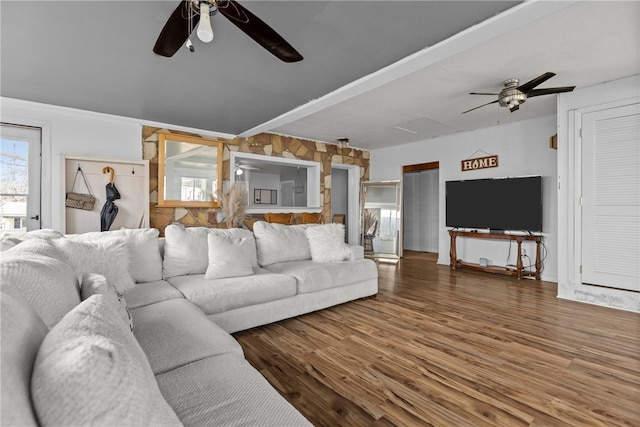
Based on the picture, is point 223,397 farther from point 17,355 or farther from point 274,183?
point 274,183

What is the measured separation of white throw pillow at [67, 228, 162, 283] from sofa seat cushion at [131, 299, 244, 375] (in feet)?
2.08

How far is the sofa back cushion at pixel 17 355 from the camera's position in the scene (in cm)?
45

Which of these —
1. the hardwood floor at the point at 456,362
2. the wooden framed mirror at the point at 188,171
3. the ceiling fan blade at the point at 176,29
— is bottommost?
the hardwood floor at the point at 456,362

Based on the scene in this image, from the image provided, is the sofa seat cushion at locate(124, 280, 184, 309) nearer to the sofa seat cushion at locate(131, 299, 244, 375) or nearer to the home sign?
the sofa seat cushion at locate(131, 299, 244, 375)

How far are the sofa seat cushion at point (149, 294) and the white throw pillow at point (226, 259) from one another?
361 mm

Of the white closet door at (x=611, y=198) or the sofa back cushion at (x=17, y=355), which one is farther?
the white closet door at (x=611, y=198)

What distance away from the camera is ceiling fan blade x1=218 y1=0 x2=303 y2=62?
64.2 inches

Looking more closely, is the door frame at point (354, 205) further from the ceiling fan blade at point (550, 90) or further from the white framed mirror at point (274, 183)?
the ceiling fan blade at point (550, 90)

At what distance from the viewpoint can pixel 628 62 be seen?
9.64 ft

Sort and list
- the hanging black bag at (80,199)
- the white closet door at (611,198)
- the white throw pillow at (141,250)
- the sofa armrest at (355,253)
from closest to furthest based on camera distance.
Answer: the white throw pillow at (141,250) < the white closet door at (611,198) < the sofa armrest at (355,253) < the hanging black bag at (80,199)

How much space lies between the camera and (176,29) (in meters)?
1.81

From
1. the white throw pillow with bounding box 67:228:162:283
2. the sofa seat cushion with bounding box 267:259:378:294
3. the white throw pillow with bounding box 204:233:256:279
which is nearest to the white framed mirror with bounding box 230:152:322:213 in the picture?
the sofa seat cushion with bounding box 267:259:378:294

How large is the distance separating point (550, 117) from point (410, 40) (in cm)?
359

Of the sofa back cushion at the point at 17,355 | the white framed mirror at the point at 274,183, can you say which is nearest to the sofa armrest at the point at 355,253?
the sofa back cushion at the point at 17,355
